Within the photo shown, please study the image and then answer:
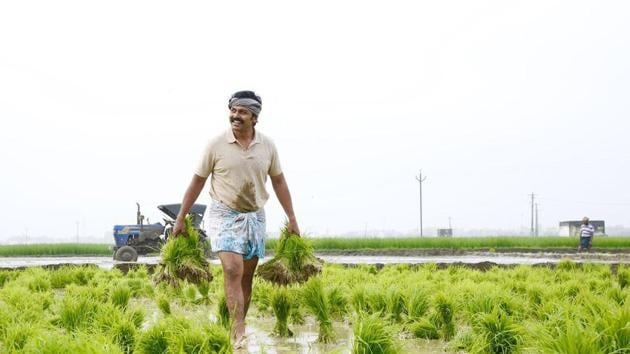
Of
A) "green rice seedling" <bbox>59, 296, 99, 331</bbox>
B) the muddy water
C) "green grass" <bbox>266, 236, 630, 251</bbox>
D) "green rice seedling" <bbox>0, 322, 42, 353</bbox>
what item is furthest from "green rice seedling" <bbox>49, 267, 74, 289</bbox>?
"green grass" <bbox>266, 236, 630, 251</bbox>

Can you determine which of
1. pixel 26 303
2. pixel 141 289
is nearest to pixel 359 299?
pixel 26 303

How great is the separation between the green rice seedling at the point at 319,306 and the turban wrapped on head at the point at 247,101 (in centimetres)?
126

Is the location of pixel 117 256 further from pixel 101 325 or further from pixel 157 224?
pixel 101 325

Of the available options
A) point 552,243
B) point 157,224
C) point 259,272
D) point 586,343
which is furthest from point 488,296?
point 552,243

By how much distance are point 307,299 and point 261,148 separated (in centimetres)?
109

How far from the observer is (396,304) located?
5.18m

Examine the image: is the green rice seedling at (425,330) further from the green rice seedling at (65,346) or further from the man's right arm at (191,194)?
the green rice seedling at (65,346)

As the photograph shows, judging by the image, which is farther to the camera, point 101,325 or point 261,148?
point 261,148

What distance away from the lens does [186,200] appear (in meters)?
4.68

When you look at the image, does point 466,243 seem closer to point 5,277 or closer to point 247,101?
point 5,277

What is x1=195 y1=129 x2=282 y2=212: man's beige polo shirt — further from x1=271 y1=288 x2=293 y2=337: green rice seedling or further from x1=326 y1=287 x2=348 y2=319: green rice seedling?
x1=326 y1=287 x2=348 y2=319: green rice seedling

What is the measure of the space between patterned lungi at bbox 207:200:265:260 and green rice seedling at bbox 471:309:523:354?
5.23 ft

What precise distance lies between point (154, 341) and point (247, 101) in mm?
1749

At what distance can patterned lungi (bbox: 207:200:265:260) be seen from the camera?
4.41 m
